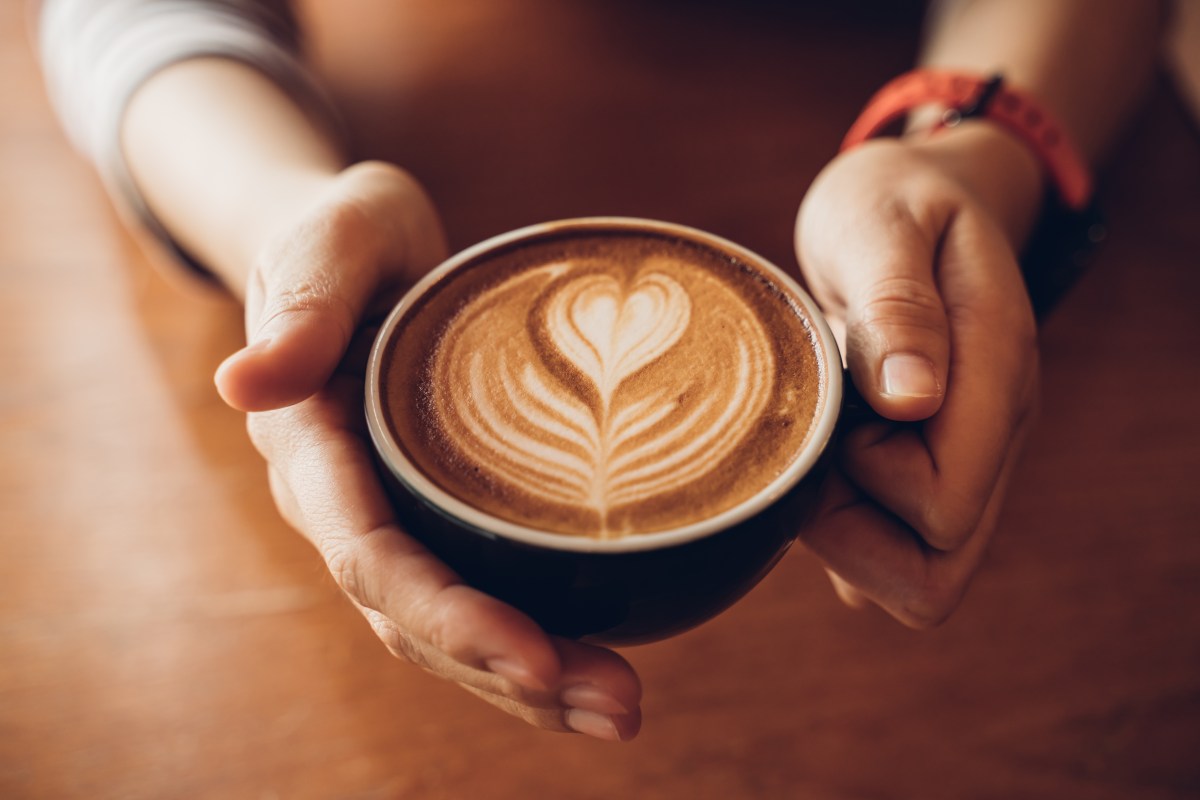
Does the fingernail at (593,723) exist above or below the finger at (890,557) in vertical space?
above

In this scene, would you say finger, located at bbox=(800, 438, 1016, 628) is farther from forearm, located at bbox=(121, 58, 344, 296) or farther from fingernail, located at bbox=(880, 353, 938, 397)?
forearm, located at bbox=(121, 58, 344, 296)

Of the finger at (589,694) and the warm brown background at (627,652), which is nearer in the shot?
the finger at (589,694)

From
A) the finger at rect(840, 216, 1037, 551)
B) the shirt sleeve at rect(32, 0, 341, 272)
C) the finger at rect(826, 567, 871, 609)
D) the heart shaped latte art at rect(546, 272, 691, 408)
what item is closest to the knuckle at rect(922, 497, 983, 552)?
the finger at rect(840, 216, 1037, 551)

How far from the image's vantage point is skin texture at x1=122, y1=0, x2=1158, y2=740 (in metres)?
0.60

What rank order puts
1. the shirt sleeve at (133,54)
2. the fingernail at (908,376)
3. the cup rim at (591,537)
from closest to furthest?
the cup rim at (591,537)
the fingernail at (908,376)
the shirt sleeve at (133,54)

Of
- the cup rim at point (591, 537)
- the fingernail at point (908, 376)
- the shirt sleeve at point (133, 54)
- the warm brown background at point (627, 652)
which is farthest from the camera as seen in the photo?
the shirt sleeve at point (133, 54)

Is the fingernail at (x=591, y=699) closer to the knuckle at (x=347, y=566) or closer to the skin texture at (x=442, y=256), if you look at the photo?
the skin texture at (x=442, y=256)

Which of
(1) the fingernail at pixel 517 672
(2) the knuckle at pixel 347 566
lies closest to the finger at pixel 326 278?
(2) the knuckle at pixel 347 566

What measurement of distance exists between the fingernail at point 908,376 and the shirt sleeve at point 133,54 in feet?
2.90

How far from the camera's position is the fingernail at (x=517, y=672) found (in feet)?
1.80

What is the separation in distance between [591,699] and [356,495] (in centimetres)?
23

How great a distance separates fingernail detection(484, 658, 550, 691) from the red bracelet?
78 cm

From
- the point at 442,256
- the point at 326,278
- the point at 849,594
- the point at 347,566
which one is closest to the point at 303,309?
the point at 326,278

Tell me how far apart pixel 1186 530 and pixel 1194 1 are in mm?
1111
